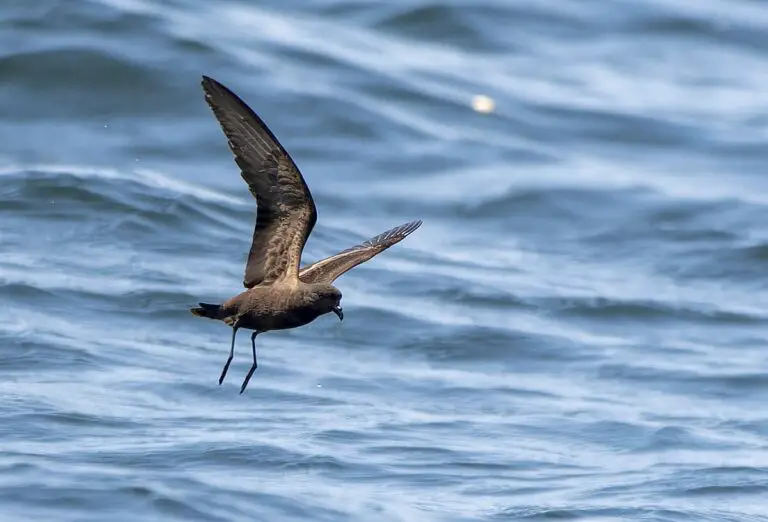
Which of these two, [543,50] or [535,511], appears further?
[543,50]

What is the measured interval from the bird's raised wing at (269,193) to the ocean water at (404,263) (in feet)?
8.68

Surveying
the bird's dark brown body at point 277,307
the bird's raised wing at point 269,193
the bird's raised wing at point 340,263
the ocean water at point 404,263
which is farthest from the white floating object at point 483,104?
the bird's dark brown body at point 277,307

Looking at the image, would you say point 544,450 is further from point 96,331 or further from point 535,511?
point 96,331

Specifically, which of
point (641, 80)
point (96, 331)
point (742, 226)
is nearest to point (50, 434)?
point (96, 331)

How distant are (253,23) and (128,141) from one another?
4.72 meters

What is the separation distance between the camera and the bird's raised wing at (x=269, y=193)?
8.62m

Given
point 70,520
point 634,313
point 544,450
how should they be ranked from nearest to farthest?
point 70,520 < point 544,450 < point 634,313

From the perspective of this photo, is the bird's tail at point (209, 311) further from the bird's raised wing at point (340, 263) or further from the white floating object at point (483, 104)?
the white floating object at point (483, 104)

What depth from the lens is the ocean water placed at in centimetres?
1249

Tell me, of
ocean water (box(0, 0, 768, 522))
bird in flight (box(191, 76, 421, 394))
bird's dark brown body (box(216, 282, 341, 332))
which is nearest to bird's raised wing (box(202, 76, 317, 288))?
bird in flight (box(191, 76, 421, 394))

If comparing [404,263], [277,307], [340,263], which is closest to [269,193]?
[277,307]

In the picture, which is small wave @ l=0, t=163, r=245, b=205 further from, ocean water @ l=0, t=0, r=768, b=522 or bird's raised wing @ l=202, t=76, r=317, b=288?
bird's raised wing @ l=202, t=76, r=317, b=288

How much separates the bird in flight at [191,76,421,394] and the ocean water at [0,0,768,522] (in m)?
2.58

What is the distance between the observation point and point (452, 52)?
23.7 meters
